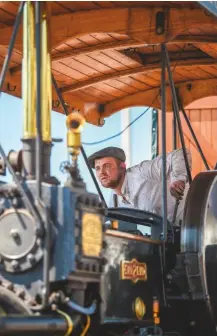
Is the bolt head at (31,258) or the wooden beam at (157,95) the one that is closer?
the bolt head at (31,258)

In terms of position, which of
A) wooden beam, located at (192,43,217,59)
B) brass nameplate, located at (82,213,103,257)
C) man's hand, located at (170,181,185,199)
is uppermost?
wooden beam, located at (192,43,217,59)

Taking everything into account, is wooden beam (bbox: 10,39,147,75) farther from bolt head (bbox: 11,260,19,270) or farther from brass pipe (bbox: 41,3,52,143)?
bolt head (bbox: 11,260,19,270)

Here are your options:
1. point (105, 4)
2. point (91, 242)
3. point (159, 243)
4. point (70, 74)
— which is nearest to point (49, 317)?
point (91, 242)

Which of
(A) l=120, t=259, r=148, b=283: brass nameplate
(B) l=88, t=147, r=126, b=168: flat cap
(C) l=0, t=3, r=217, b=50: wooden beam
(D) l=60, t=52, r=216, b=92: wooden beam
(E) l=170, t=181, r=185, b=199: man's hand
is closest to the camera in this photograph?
(A) l=120, t=259, r=148, b=283: brass nameplate

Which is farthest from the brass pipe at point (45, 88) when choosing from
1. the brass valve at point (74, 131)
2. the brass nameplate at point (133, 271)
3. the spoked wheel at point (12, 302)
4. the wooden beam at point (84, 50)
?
the wooden beam at point (84, 50)

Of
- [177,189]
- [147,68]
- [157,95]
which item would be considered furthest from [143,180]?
[157,95]

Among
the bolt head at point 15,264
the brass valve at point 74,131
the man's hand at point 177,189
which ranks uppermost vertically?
the man's hand at point 177,189

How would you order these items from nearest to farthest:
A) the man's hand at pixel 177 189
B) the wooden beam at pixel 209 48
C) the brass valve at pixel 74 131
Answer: the brass valve at pixel 74 131
the man's hand at pixel 177 189
the wooden beam at pixel 209 48

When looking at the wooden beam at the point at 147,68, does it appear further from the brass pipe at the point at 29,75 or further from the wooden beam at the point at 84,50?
the brass pipe at the point at 29,75

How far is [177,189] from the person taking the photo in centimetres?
799

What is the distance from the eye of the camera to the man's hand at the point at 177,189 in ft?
26.2

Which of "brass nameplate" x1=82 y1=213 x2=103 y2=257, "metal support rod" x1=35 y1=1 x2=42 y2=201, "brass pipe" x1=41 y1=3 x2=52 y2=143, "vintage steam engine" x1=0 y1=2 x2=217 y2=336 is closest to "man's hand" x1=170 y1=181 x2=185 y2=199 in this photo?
"vintage steam engine" x1=0 y1=2 x2=217 y2=336

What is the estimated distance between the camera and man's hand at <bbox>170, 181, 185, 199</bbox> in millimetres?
7996

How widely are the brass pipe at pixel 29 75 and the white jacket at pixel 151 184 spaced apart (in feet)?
7.56
